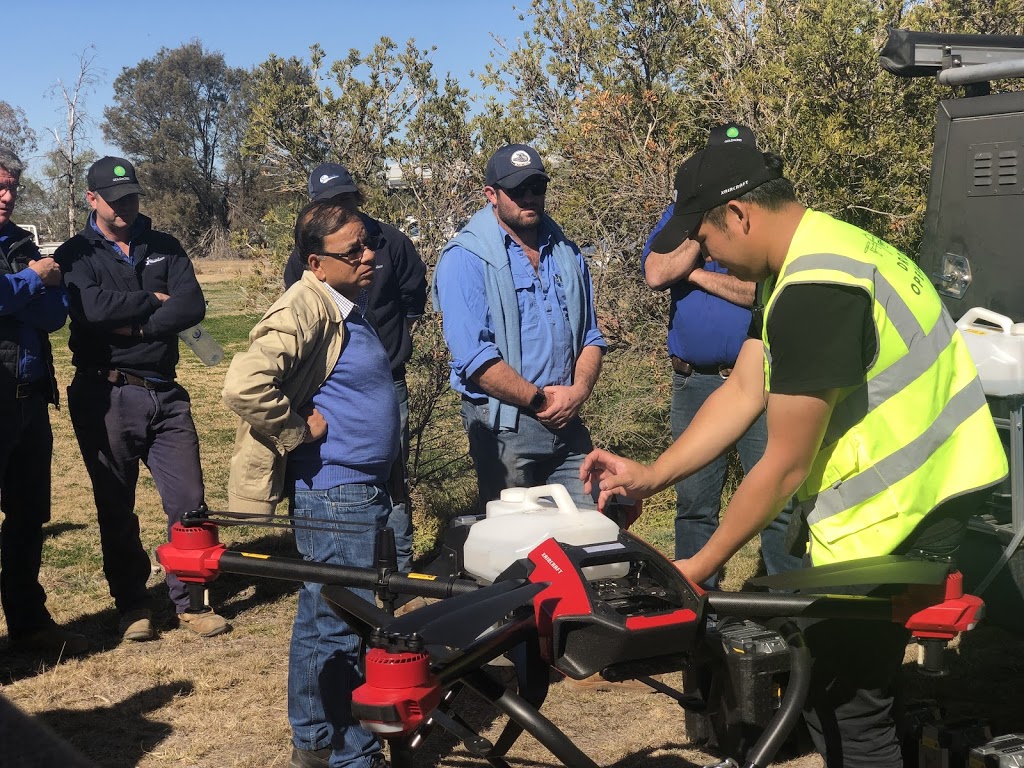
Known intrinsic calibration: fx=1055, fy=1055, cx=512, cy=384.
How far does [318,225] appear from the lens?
145 inches

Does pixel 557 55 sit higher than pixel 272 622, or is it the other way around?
pixel 557 55

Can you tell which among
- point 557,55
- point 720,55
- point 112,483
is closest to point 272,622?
point 112,483

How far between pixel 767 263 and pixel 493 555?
945 mm

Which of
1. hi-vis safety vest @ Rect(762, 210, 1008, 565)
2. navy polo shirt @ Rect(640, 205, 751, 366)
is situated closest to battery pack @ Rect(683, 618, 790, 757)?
hi-vis safety vest @ Rect(762, 210, 1008, 565)

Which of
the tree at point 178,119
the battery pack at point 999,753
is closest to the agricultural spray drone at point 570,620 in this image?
the battery pack at point 999,753

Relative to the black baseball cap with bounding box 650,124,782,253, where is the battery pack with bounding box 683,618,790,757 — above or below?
below

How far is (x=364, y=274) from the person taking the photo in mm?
3764

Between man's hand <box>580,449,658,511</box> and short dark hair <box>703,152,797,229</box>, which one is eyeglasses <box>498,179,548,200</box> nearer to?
man's hand <box>580,449,658,511</box>

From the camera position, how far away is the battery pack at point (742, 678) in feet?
7.55

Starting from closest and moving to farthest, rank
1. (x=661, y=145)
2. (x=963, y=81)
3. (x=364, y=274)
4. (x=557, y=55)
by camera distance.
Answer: (x=364, y=274)
(x=963, y=81)
(x=661, y=145)
(x=557, y=55)

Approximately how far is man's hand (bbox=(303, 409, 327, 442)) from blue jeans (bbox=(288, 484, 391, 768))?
0.20 meters

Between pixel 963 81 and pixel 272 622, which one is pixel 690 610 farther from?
pixel 272 622

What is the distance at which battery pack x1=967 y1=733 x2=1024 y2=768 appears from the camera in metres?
2.91

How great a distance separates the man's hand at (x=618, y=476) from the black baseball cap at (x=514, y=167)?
192cm
